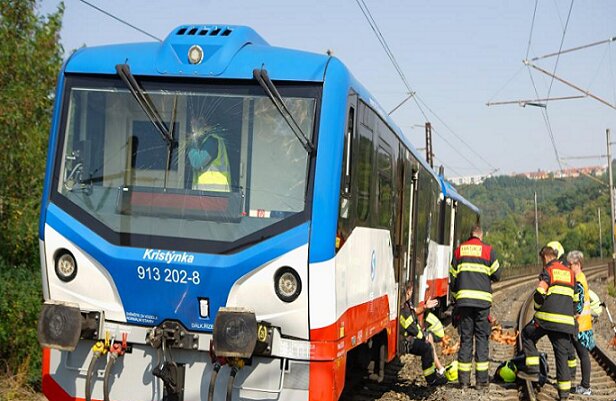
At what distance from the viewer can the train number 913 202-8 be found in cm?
645

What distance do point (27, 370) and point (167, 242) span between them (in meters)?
4.68

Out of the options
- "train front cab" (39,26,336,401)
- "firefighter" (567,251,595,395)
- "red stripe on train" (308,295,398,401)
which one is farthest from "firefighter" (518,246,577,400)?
"train front cab" (39,26,336,401)

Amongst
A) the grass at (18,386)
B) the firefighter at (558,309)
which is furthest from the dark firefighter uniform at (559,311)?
the grass at (18,386)

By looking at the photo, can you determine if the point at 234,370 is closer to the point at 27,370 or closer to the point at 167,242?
the point at 167,242

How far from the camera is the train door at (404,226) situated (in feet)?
33.4

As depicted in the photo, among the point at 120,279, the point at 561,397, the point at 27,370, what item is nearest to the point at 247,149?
the point at 120,279

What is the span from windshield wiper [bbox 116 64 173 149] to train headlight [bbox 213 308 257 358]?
4.80 ft

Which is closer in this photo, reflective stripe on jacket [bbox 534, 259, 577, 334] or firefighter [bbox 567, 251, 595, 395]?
reflective stripe on jacket [bbox 534, 259, 577, 334]

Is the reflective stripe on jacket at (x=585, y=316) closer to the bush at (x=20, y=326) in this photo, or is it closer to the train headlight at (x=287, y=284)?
the train headlight at (x=287, y=284)

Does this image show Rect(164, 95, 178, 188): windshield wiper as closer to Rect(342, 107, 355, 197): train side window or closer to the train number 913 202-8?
the train number 913 202-8

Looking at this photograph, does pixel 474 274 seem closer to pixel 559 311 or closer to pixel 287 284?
pixel 559 311

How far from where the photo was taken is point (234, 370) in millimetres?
6281

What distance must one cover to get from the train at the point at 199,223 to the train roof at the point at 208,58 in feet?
0.04

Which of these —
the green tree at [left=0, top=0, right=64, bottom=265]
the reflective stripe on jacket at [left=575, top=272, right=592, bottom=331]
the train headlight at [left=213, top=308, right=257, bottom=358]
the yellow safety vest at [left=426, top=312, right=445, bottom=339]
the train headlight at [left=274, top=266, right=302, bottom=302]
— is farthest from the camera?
the yellow safety vest at [left=426, top=312, right=445, bottom=339]
